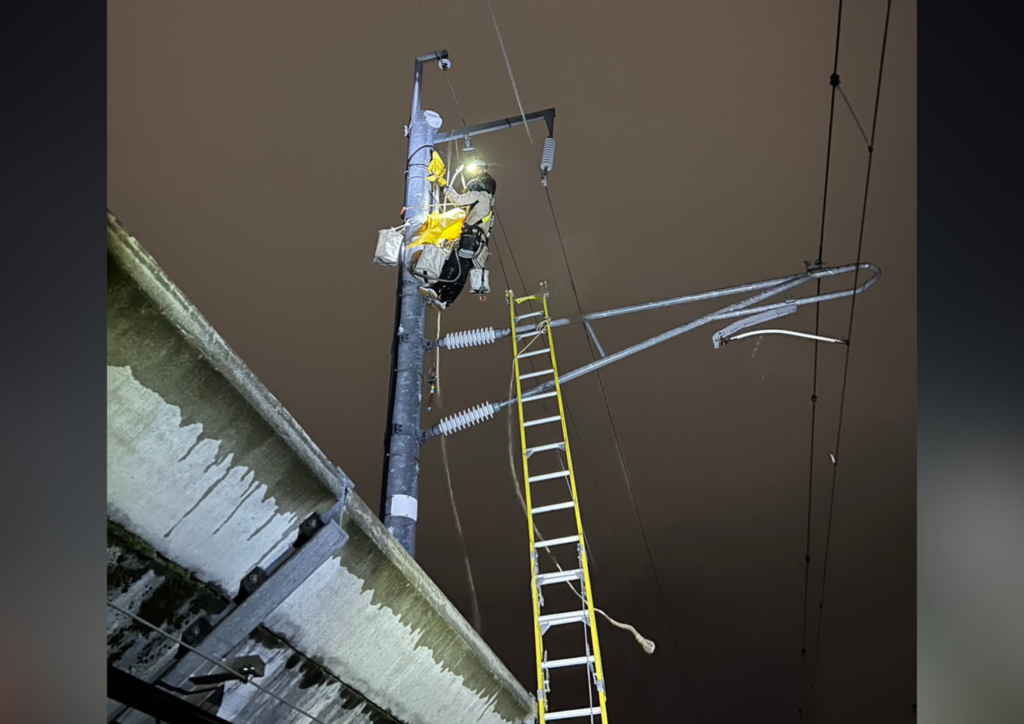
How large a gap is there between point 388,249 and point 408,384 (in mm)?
1902

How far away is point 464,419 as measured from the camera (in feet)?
35.0

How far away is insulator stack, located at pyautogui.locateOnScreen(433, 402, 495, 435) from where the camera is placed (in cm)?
1055

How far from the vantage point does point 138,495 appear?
466 cm

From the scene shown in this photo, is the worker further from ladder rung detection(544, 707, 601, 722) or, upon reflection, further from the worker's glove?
ladder rung detection(544, 707, 601, 722)

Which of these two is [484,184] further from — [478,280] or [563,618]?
[563,618]

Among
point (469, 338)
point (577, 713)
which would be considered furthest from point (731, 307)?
point (577, 713)

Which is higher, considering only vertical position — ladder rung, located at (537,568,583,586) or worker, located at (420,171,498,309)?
worker, located at (420,171,498,309)

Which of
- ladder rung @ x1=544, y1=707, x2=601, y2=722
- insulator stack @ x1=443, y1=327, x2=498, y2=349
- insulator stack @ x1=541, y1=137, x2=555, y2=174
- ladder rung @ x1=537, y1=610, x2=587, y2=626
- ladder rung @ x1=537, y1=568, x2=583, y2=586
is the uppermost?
insulator stack @ x1=541, y1=137, x2=555, y2=174

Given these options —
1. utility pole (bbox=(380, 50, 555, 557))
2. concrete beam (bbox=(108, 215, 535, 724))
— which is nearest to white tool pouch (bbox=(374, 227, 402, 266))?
utility pole (bbox=(380, 50, 555, 557))

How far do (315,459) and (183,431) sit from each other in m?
0.93

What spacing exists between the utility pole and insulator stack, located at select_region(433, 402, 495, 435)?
0.27 meters

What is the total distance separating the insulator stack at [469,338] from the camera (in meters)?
11.2
